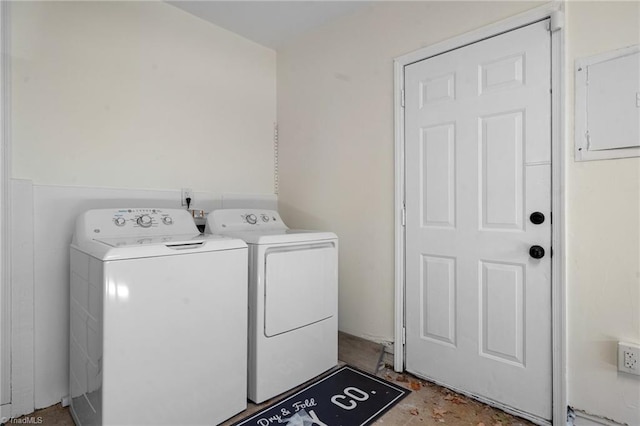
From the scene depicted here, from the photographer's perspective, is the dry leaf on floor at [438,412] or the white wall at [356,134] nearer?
the dry leaf on floor at [438,412]

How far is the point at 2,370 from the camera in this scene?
175 cm

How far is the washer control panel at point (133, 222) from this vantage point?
182 centimetres

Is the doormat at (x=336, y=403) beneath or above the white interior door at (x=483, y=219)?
beneath

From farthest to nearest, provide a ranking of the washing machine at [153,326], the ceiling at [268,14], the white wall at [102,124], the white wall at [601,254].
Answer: the ceiling at [268,14], the white wall at [102,124], the white wall at [601,254], the washing machine at [153,326]

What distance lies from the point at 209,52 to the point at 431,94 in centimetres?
172

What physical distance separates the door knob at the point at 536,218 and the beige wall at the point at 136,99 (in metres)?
2.04

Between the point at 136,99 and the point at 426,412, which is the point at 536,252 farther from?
the point at 136,99

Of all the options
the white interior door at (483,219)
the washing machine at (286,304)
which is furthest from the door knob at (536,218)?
the washing machine at (286,304)

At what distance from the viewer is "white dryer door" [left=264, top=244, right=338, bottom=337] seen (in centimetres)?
195

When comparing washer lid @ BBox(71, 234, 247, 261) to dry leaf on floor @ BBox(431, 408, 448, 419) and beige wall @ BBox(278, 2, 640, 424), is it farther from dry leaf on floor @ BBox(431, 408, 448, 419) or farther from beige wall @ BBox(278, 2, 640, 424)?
dry leaf on floor @ BBox(431, 408, 448, 419)

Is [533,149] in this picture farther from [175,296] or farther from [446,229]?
[175,296]

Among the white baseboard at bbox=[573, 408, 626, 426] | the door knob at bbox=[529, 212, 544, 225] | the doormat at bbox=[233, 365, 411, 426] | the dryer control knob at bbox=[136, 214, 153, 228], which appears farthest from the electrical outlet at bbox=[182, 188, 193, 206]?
the white baseboard at bbox=[573, 408, 626, 426]

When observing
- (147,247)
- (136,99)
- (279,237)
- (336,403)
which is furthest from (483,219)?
(136,99)

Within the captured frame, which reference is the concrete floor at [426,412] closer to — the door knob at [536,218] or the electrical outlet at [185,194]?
the door knob at [536,218]
